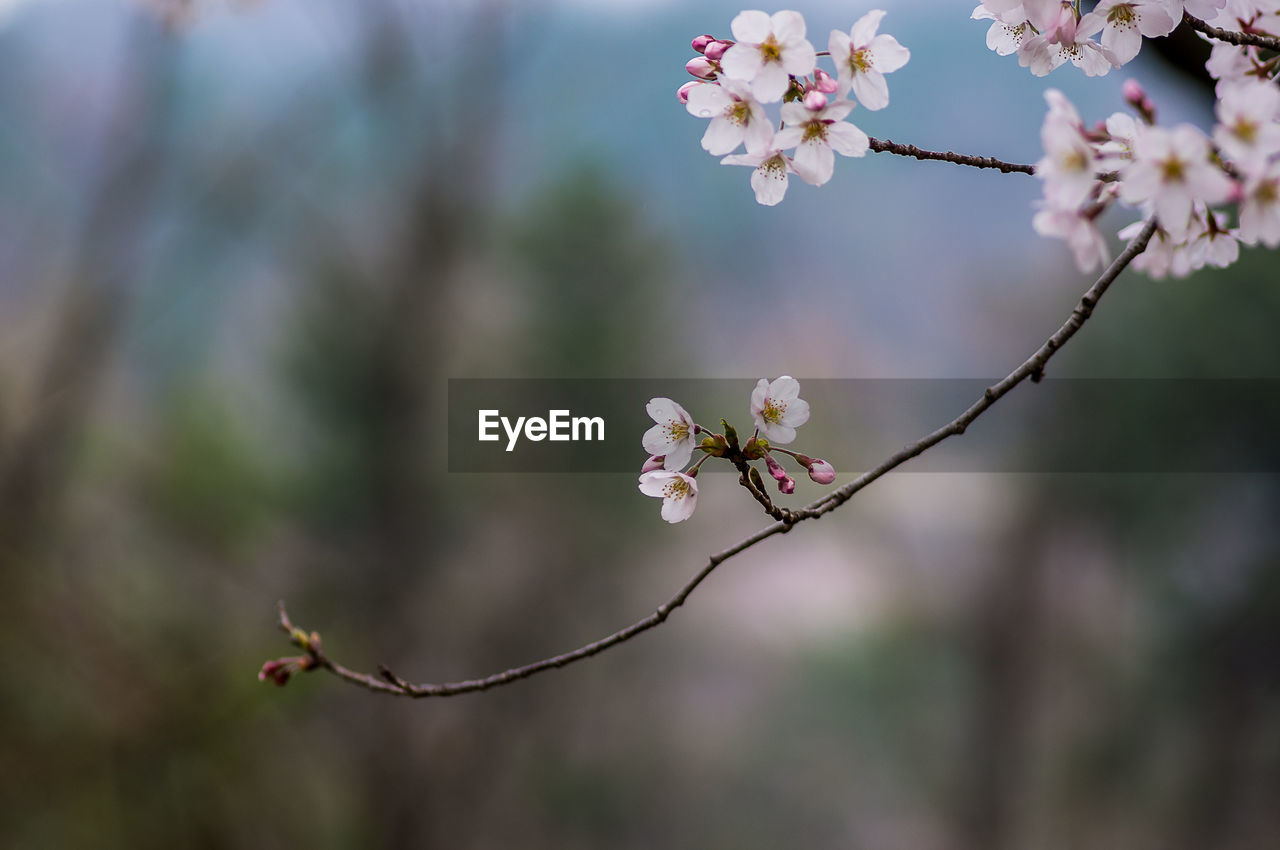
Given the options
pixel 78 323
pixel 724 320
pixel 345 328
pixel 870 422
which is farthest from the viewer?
pixel 724 320

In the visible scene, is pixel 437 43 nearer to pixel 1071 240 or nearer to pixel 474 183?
pixel 474 183

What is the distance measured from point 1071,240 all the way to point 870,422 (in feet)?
22.0

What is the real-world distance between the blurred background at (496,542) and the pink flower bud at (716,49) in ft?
5.61

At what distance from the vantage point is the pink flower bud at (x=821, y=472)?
0.70 meters

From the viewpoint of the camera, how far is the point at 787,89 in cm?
60

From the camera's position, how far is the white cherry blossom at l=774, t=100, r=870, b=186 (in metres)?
0.59

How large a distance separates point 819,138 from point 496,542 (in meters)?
5.57

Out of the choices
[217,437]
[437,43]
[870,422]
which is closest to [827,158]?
[437,43]

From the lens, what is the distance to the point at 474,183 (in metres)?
5.57
